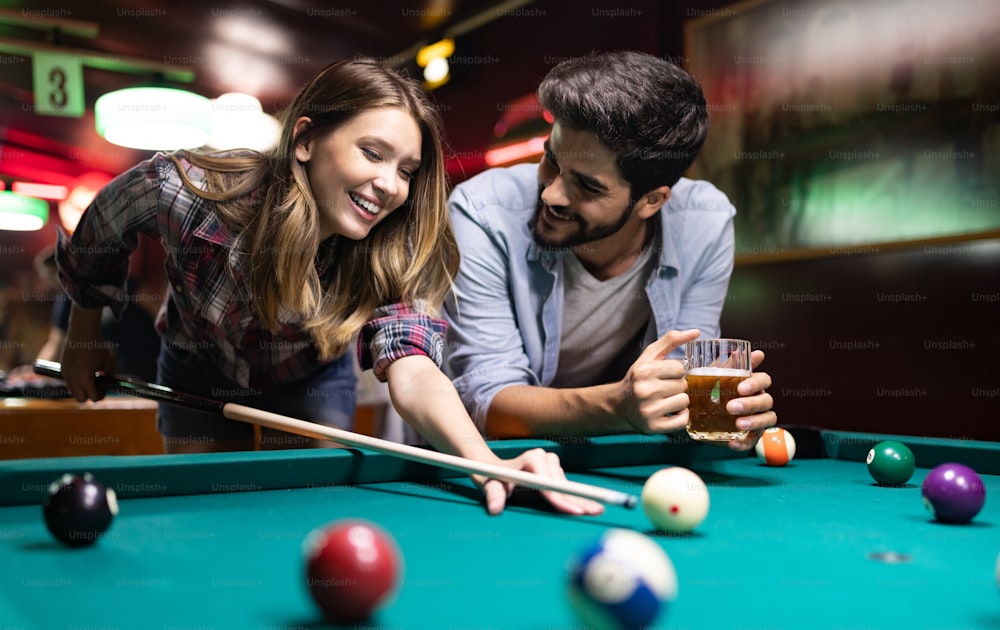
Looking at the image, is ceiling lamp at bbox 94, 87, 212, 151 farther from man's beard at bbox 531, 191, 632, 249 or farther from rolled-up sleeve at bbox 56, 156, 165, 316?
man's beard at bbox 531, 191, 632, 249

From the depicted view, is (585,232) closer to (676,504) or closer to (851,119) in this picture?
(676,504)

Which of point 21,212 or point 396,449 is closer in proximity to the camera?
point 396,449

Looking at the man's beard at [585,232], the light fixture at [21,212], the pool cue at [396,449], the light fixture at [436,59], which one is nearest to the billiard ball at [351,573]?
the pool cue at [396,449]

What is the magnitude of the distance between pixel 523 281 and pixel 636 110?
635 millimetres

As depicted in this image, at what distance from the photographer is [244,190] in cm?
219

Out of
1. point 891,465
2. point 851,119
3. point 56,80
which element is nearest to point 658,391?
point 891,465

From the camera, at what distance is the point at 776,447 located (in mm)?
1948

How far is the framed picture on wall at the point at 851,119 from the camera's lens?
11.0 ft

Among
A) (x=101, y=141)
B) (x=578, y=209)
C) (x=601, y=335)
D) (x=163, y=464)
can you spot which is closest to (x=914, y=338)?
(x=601, y=335)

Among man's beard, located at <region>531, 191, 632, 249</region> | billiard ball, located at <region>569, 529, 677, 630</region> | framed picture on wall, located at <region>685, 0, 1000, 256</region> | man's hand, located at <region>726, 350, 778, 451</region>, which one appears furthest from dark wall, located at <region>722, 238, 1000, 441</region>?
billiard ball, located at <region>569, 529, 677, 630</region>

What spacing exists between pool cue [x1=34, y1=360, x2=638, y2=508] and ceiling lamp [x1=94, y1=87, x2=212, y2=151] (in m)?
2.46

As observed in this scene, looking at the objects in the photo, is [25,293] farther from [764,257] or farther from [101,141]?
[764,257]

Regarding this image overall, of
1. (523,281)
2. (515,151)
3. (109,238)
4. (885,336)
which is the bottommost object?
(885,336)

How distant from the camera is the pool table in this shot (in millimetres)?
774
